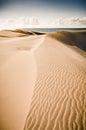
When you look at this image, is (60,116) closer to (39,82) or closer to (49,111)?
(49,111)

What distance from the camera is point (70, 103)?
5258 millimetres

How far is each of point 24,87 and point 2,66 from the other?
117 inches

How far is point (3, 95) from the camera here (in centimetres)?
564

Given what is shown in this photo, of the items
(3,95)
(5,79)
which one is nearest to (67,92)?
(3,95)

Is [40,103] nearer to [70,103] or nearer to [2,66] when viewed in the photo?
[70,103]

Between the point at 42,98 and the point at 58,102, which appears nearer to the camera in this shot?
the point at 58,102

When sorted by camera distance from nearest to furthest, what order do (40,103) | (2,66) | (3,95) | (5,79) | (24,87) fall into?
(40,103) < (3,95) < (24,87) < (5,79) < (2,66)

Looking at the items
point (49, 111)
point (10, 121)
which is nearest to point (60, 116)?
point (49, 111)

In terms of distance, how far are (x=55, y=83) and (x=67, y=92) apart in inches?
29.8

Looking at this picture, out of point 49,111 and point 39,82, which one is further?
point 39,82

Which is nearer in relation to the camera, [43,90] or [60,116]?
[60,116]

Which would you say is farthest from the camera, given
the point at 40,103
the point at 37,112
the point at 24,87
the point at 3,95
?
the point at 24,87

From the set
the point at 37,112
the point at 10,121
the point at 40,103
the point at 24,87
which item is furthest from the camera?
the point at 24,87

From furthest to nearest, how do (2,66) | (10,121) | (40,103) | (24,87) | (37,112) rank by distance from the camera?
(2,66), (24,87), (40,103), (37,112), (10,121)
